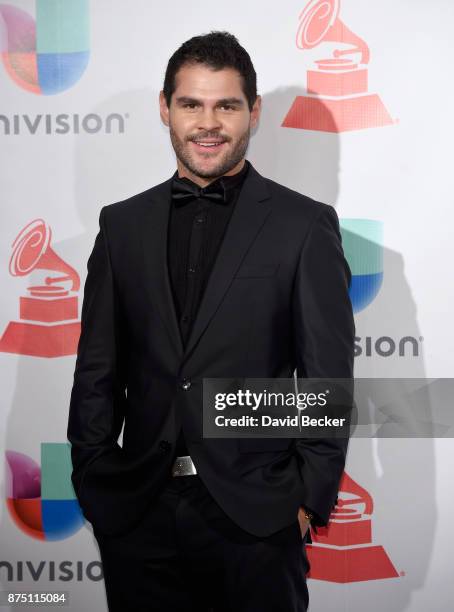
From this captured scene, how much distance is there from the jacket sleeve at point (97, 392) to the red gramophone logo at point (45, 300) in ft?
2.45

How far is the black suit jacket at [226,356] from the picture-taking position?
190 cm

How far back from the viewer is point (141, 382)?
78.9 inches

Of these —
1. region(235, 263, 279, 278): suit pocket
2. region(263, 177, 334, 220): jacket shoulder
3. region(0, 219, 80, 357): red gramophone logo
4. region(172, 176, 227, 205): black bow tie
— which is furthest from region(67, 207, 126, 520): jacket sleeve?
region(0, 219, 80, 357): red gramophone logo

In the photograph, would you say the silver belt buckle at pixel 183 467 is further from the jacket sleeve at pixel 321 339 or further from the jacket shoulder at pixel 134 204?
the jacket shoulder at pixel 134 204

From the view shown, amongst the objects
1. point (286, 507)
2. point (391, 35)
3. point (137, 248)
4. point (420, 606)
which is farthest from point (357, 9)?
point (420, 606)

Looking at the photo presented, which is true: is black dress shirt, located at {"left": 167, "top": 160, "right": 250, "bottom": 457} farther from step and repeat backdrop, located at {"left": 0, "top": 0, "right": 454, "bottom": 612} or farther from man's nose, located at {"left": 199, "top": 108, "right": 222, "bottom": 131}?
step and repeat backdrop, located at {"left": 0, "top": 0, "right": 454, "bottom": 612}

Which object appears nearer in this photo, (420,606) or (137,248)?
(137,248)

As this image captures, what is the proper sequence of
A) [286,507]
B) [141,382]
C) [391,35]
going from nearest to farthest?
[286,507] → [141,382] → [391,35]

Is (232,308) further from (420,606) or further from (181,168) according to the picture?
(420,606)

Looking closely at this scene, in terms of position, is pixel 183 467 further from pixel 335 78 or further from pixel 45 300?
pixel 335 78

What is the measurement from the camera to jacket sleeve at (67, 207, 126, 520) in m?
1.99

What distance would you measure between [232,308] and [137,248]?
335 millimetres

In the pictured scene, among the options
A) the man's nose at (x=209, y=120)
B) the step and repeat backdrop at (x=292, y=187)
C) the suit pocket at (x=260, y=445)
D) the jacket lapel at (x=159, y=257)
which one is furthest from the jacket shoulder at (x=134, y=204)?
the suit pocket at (x=260, y=445)

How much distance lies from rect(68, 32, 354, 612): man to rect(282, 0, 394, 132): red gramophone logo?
666 mm
